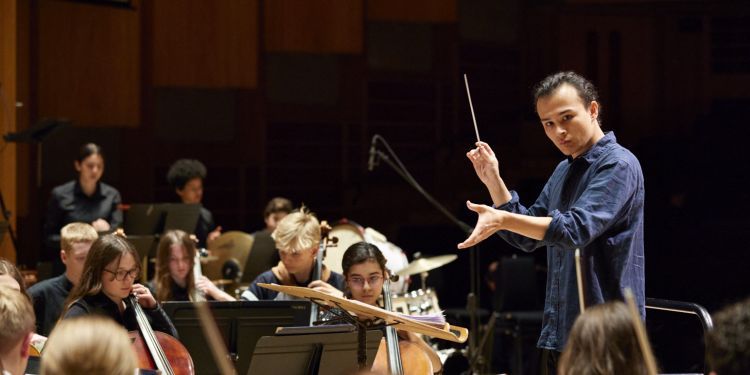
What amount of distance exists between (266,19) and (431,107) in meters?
2.06

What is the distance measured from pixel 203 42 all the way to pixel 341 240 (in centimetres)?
344

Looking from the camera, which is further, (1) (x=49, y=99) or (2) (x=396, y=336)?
(1) (x=49, y=99)

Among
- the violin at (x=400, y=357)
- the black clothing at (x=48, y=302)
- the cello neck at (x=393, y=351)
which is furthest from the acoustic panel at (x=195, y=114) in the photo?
the cello neck at (x=393, y=351)

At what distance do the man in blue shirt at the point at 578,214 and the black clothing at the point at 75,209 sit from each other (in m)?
4.22

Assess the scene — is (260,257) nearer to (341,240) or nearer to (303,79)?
(341,240)

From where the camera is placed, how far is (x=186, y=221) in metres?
6.88

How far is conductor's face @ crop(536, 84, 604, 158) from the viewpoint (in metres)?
3.21

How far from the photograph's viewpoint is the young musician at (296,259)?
17.0ft

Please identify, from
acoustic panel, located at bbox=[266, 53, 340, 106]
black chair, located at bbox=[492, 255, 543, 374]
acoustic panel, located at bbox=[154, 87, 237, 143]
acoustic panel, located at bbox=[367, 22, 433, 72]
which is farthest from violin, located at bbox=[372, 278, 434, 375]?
acoustic panel, located at bbox=[367, 22, 433, 72]

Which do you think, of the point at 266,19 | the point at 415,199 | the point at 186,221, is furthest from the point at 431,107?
Answer: the point at 186,221

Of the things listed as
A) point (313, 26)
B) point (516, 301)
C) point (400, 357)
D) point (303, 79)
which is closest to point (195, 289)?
point (400, 357)

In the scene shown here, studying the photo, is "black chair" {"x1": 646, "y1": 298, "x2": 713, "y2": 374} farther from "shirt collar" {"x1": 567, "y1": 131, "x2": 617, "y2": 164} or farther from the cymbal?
"shirt collar" {"x1": 567, "y1": 131, "x2": 617, "y2": 164}

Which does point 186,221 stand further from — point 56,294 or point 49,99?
point 49,99

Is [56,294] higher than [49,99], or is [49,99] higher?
[49,99]
